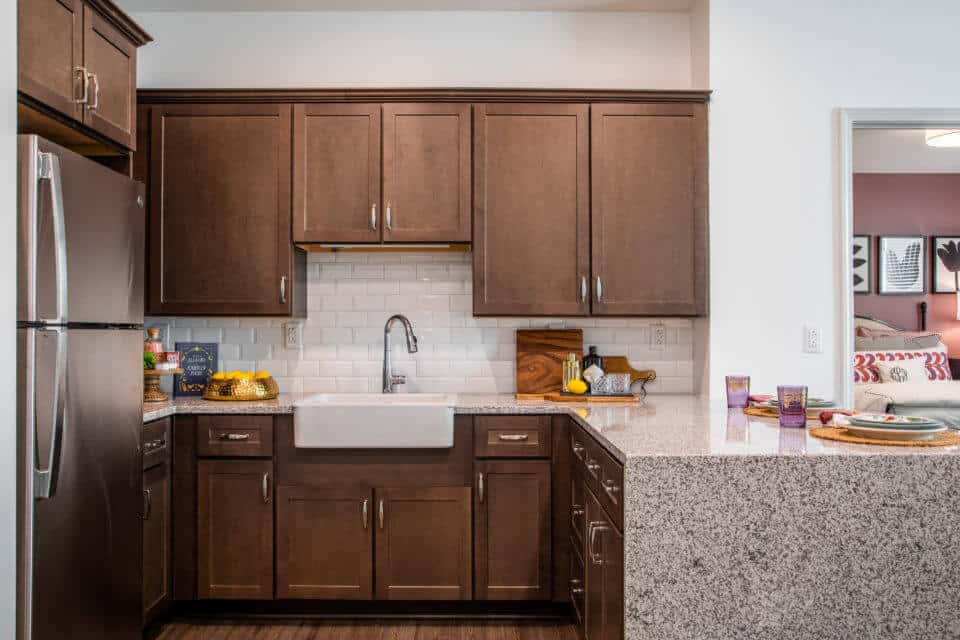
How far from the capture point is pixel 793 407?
2.13 metres

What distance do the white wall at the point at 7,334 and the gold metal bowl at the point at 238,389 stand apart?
1.25m

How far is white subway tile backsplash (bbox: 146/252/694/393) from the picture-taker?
11.2ft

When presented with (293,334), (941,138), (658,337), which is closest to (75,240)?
(293,334)

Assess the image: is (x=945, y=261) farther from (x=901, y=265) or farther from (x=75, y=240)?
(x=75, y=240)

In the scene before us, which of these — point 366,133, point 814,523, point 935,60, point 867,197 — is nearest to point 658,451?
point 814,523

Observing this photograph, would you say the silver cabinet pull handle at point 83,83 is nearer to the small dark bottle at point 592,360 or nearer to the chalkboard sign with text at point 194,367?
the chalkboard sign with text at point 194,367

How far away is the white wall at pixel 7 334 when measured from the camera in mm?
1792

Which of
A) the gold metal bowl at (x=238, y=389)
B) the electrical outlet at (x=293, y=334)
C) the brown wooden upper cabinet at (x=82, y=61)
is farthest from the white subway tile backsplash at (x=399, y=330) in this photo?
the brown wooden upper cabinet at (x=82, y=61)

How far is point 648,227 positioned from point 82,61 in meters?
2.17

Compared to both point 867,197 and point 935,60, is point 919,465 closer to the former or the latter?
point 935,60

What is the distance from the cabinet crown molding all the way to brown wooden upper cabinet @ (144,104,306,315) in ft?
0.14

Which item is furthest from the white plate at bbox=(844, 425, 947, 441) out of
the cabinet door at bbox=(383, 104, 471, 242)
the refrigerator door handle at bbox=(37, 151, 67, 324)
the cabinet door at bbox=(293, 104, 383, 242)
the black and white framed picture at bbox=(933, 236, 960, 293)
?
the black and white framed picture at bbox=(933, 236, 960, 293)

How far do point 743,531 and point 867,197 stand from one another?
4.00m

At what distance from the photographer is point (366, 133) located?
10.2ft
